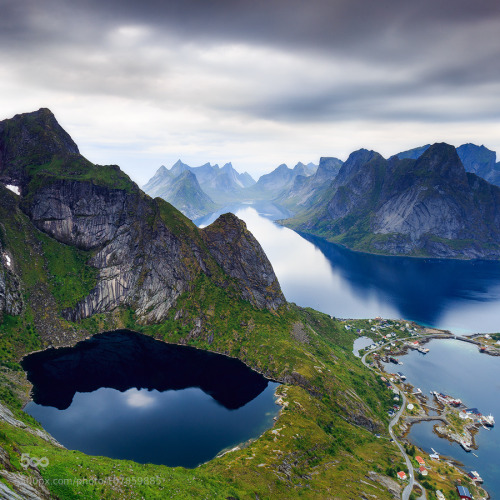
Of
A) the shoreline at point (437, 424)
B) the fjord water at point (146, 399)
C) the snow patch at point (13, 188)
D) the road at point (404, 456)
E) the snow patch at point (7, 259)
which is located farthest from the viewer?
the snow patch at point (13, 188)

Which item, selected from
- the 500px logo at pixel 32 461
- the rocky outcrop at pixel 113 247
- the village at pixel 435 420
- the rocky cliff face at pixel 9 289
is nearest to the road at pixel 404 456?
the village at pixel 435 420

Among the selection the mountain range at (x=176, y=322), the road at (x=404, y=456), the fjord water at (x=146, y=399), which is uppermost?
the mountain range at (x=176, y=322)

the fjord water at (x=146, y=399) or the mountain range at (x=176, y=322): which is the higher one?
the mountain range at (x=176, y=322)

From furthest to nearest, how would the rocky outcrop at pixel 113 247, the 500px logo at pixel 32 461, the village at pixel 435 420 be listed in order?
the rocky outcrop at pixel 113 247 → the village at pixel 435 420 → the 500px logo at pixel 32 461

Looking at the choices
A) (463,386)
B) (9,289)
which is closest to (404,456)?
(463,386)

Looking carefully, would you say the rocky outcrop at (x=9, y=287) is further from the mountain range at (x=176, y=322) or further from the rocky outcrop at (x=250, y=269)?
the rocky outcrop at (x=250, y=269)

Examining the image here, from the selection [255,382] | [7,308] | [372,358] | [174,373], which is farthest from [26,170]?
[372,358]

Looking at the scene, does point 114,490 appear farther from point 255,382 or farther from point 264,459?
point 255,382
